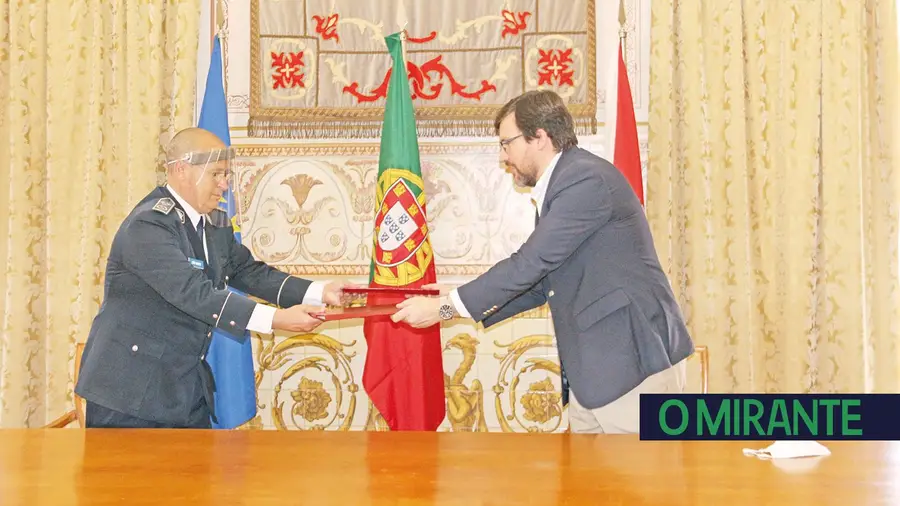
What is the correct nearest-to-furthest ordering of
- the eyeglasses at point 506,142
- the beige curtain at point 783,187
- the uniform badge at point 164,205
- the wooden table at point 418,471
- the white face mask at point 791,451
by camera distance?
the wooden table at point 418,471 → the white face mask at point 791,451 → the uniform badge at point 164,205 → the eyeglasses at point 506,142 → the beige curtain at point 783,187

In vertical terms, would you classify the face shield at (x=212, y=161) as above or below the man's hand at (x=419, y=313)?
above

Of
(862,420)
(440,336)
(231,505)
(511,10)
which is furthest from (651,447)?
(511,10)

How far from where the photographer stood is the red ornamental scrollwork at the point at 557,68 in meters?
4.76

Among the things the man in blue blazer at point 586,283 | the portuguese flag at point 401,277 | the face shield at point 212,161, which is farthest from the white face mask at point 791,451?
the portuguese flag at point 401,277

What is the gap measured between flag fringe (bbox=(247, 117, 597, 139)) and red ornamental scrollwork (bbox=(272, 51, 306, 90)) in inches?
8.5

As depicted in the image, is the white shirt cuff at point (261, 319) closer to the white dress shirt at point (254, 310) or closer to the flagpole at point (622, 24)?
the white dress shirt at point (254, 310)

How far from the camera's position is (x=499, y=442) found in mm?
2338

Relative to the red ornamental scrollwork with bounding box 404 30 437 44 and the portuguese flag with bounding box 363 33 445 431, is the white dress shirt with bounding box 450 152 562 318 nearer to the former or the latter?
the portuguese flag with bounding box 363 33 445 431

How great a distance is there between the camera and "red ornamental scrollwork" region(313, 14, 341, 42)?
487 centimetres

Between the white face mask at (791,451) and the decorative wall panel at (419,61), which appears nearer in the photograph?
the white face mask at (791,451)

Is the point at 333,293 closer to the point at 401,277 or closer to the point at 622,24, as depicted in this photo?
the point at 401,277

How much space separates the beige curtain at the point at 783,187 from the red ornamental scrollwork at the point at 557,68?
46 cm

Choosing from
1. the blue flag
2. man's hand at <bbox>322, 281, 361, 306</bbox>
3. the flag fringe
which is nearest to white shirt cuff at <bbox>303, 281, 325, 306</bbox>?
man's hand at <bbox>322, 281, 361, 306</bbox>

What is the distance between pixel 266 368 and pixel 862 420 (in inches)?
127
